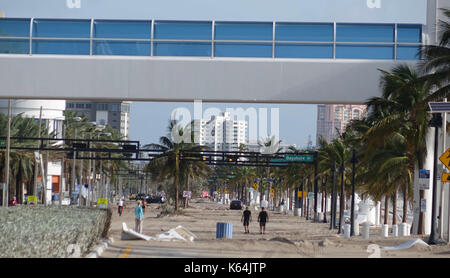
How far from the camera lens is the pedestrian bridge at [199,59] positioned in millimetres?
30125

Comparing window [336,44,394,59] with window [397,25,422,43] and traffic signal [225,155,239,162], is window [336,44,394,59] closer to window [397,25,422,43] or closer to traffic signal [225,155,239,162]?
window [397,25,422,43]

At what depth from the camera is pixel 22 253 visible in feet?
50.7

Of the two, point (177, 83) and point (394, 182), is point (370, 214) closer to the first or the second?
point (394, 182)

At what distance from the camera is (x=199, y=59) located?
99.8ft

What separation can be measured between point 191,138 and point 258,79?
1841 inches

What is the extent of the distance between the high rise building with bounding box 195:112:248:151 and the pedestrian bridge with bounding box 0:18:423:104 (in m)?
49.0

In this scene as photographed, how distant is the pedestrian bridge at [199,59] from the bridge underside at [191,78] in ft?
0.12

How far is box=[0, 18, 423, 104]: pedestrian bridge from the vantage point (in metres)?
30.1

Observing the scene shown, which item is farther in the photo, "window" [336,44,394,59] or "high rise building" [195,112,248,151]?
"high rise building" [195,112,248,151]

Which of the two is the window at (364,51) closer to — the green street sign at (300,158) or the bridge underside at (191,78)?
the bridge underside at (191,78)

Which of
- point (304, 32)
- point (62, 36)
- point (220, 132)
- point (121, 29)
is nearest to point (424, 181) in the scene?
point (304, 32)

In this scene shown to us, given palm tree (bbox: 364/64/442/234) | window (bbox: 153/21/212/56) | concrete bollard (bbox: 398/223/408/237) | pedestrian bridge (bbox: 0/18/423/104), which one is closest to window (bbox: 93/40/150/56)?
pedestrian bridge (bbox: 0/18/423/104)

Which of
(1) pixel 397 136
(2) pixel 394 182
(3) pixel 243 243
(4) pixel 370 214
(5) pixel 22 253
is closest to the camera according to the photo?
(5) pixel 22 253
